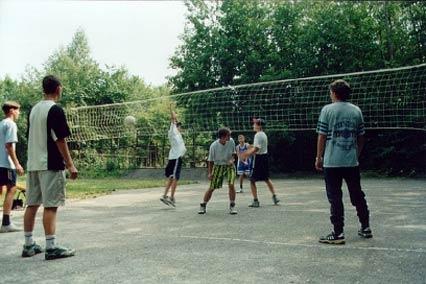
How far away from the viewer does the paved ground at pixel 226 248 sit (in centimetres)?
400

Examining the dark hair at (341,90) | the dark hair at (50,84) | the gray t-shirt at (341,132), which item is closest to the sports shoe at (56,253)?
the dark hair at (50,84)

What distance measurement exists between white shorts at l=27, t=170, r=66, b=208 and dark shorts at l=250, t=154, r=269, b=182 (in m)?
4.88

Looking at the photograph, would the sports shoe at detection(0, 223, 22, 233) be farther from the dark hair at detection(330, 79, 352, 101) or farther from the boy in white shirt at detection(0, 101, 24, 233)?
the dark hair at detection(330, 79, 352, 101)

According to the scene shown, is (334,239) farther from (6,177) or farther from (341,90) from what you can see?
(6,177)

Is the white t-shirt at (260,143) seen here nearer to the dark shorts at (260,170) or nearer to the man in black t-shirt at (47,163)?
the dark shorts at (260,170)

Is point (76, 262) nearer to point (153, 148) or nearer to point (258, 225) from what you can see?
point (258, 225)

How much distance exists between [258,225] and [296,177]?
11379 mm

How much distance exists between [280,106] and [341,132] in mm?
11519

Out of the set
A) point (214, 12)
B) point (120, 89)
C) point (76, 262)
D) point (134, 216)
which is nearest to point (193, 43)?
point (214, 12)

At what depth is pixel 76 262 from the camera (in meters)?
4.64

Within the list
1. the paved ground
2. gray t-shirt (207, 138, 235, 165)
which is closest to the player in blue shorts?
the paved ground

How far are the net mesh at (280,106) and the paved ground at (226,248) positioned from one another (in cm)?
687

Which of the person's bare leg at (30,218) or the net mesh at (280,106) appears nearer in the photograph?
the person's bare leg at (30,218)

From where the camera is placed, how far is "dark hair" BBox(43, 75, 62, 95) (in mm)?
5113
